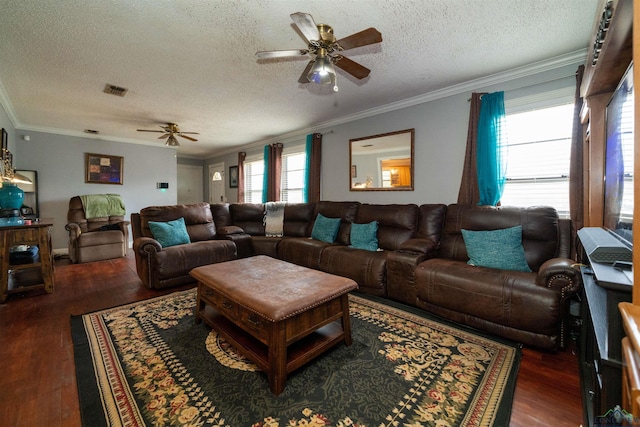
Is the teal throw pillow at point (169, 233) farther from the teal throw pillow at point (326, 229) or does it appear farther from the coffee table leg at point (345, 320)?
Result: the coffee table leg at point (345, 320)

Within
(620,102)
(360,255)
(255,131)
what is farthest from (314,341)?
(255,131)

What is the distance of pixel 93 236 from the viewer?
14.8 feet

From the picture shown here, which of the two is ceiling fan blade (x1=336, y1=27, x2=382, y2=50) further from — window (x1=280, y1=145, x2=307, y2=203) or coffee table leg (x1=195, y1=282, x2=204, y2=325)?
window (x1=280, y1=145, x2=307, y2=203)

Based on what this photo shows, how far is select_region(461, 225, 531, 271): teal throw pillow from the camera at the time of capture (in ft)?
7.56

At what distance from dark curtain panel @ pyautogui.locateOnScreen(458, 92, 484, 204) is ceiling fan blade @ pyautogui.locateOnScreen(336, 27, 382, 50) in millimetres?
1883

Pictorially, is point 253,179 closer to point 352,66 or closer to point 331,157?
point 331,157

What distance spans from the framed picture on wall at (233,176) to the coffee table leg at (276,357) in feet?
20.2

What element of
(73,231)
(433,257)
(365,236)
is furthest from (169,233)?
(433,257)

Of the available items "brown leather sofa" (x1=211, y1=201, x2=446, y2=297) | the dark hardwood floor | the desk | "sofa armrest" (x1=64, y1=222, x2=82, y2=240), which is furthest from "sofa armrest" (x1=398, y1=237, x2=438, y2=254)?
"sofa armrest" (x1=64, y1=222, x2=82, y2=240)

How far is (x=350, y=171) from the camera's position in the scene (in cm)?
438

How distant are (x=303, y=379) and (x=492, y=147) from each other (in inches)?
115

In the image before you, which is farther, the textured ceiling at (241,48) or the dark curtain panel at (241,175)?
the dark curtain panel at (241,175)

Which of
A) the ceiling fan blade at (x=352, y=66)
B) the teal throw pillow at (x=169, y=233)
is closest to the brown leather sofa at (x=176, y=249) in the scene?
the teal throw pillow at (x=169, y=233)

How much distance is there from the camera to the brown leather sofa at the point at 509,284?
182 cm
